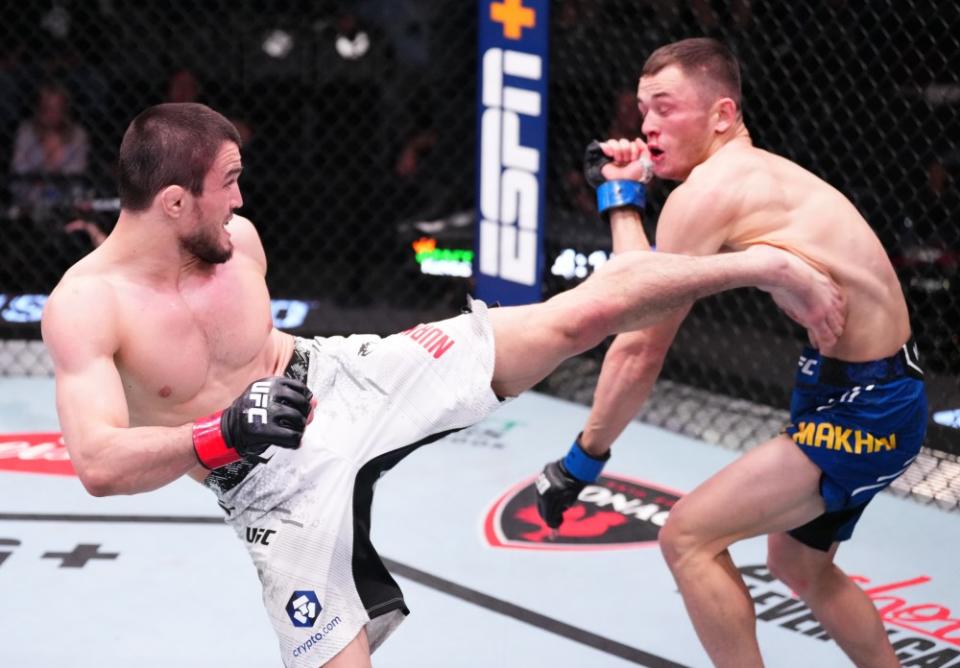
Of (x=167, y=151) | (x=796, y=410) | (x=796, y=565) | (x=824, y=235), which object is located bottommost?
(x=796, y=565)

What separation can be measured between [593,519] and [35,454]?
5.78 ft

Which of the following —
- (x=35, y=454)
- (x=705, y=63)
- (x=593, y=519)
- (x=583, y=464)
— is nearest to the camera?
(x=705, y=63)

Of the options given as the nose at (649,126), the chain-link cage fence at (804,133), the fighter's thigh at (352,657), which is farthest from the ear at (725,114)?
the chain-link cage fence at (804,133)

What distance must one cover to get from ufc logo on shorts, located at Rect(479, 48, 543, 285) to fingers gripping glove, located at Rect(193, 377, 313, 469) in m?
2.93

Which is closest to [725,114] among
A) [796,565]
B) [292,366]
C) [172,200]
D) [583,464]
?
[583,464]

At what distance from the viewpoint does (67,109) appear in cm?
539

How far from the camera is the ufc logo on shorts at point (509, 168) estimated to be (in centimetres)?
459

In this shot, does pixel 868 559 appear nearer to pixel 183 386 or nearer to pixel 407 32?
pixel 183 386

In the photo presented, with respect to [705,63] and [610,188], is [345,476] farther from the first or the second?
[705,63]

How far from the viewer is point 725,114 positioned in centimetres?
245

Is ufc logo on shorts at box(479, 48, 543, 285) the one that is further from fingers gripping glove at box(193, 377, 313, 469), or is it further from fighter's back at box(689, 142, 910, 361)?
fingers gripping glove at box(193, 377, 313, 469)

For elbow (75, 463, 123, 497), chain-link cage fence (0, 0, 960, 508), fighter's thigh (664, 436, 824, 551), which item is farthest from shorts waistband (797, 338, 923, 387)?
chain-link cage fence (0, 0, 960, 508)

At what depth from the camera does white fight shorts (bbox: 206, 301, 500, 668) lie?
196 centimetres

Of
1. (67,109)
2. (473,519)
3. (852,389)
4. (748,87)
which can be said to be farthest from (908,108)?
(67,109)
